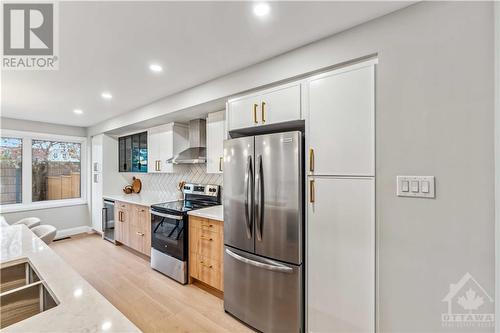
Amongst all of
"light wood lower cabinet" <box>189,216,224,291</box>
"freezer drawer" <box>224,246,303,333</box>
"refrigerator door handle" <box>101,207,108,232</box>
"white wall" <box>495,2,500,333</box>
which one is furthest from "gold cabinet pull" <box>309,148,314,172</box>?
"refrigerator door handle" <box>101,207,108,232</box>

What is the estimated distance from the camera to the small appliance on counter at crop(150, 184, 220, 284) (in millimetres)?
2785

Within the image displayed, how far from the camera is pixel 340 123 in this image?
1.66 meters

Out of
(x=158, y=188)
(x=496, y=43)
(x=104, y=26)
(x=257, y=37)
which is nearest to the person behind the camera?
(x=496, y=43)

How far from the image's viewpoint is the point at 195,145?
11.6 feet

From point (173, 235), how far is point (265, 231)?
60.1 inches

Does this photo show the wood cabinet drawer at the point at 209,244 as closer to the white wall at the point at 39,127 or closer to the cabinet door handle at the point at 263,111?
the cabinet door handle at the point at 263,111

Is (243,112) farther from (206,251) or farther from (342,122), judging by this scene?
(206,251)

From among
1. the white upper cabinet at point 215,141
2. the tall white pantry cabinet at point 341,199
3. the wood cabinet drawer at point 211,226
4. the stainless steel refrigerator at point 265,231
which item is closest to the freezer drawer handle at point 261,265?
the stainless steel refrigerator at point 265,231

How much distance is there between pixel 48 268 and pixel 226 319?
1.58 meters

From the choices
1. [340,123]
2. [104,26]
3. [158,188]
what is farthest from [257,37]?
[158,188]

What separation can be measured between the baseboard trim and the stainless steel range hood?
329 centimetres

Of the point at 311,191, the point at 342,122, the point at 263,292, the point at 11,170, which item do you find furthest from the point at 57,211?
the point at 342,122

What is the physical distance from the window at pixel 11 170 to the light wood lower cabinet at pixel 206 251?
13.6 ft

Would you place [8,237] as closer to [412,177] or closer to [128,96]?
[128,96]
